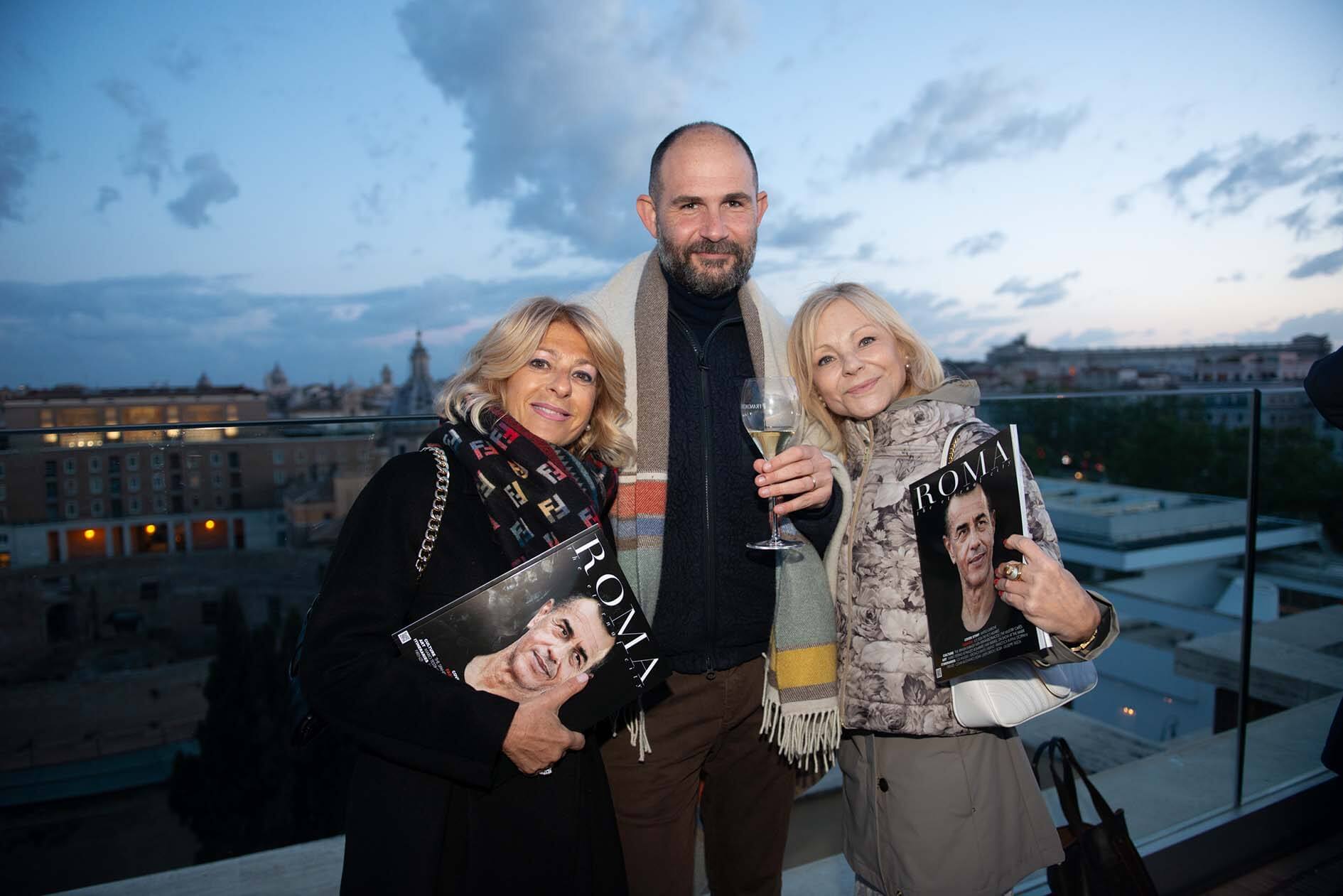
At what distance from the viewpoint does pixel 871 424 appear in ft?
5.76

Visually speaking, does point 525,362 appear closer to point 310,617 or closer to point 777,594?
point 310,617

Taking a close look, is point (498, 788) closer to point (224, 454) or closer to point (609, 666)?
point (609, 666)

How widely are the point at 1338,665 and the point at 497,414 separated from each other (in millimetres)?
3825

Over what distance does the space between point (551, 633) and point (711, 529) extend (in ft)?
2.11

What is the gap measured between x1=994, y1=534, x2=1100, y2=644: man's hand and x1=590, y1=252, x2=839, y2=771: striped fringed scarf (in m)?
0.54

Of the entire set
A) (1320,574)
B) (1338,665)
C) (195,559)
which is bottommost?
(1338,665)

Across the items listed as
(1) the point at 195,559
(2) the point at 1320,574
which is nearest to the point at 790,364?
(1) the point at 195,559

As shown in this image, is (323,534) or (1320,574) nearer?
(323,534)

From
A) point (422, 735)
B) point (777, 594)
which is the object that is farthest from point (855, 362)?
point (422, 735)

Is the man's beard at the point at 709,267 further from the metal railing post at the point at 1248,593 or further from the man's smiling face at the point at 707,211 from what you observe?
→ the metal railing post at the point at 1248,593

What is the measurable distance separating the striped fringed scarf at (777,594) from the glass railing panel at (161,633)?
2.81 feet

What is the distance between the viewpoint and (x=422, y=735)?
1.20 metres

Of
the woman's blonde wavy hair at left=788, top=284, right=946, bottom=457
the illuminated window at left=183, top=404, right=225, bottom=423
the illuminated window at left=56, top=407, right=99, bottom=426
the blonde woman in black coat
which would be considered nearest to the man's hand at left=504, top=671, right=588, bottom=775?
the blonde woman in black coat

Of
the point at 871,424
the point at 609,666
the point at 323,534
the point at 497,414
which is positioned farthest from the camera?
the point at 323,534
